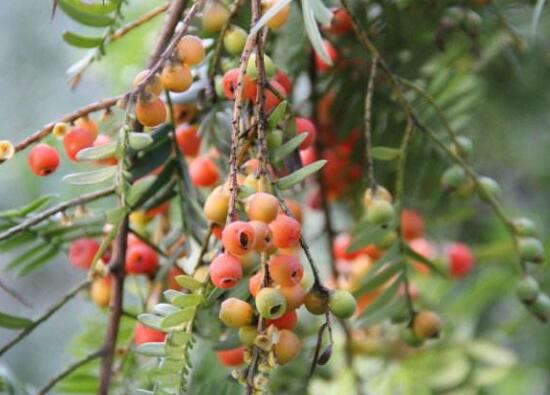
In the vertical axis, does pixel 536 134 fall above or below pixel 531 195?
above

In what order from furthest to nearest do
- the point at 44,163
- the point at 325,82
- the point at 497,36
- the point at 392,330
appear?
the point at 392,330 < the point at 497,36 < the point at 325,82 < the point at 44,163

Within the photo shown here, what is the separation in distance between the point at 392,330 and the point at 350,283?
0.52ft

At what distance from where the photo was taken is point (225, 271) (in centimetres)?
45

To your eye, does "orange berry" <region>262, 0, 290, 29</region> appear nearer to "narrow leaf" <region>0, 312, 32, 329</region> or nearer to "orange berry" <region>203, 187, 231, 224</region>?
"orange berry" <region>203, 187, 231, 224</region>

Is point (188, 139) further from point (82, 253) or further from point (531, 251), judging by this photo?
point (531, 251)

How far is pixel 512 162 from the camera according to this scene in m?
1.23

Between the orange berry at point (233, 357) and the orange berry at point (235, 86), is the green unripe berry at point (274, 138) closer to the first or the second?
the orange berry at point (235, 86)

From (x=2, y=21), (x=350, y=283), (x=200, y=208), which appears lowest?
(x=350, y=283)

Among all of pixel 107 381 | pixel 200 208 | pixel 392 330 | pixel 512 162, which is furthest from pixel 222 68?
pixel 512 162

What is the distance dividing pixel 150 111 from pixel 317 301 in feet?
0.41

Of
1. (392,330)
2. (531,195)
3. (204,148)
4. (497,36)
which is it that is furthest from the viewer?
(531,195)

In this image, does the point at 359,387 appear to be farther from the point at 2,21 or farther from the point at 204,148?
the point at 2,21

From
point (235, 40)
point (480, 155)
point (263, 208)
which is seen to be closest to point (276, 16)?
point (235, 40)

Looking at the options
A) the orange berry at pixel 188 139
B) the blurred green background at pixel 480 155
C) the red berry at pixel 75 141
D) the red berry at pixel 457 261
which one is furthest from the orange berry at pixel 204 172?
the red berry at pixel 457 261
